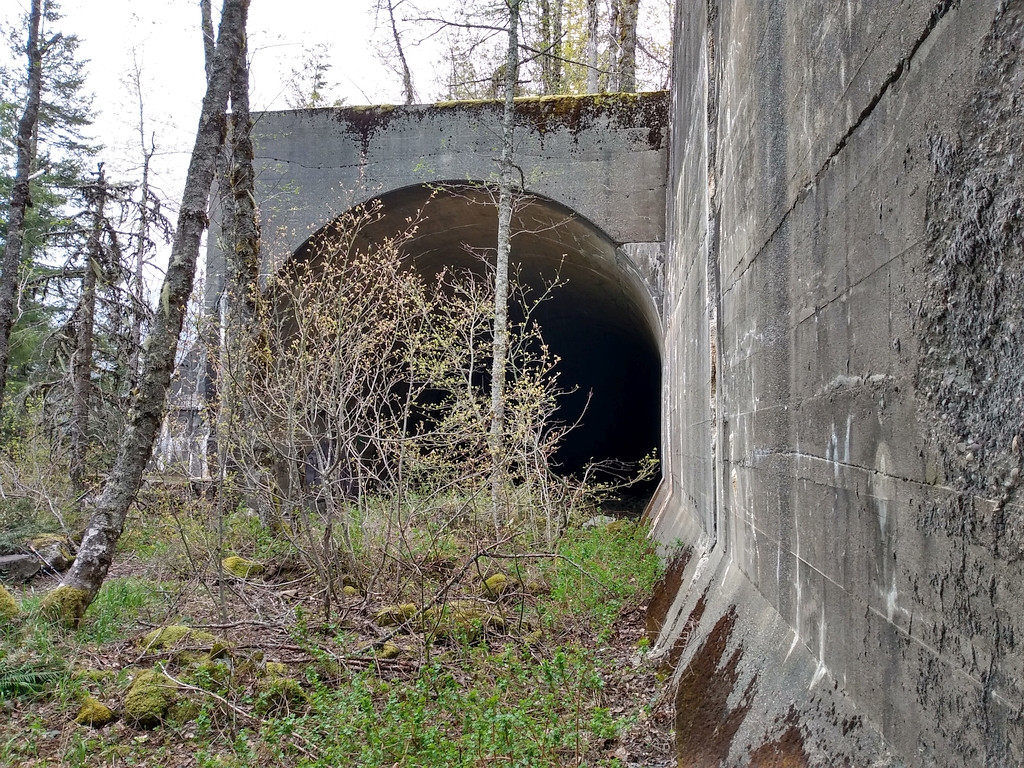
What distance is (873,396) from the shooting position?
1.81 metres

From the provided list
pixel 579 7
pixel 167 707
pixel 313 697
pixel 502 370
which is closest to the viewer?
pixel 313 697

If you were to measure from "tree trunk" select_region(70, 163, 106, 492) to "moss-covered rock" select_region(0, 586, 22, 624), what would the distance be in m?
5.72

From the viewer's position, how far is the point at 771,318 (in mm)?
2975

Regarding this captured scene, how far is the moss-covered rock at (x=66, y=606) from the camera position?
18.7ft

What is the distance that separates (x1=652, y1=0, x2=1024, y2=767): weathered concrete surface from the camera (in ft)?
4.11

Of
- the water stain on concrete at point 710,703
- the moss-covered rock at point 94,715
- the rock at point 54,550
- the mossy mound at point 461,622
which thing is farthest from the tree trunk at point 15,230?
the water stain on concrete at point 710,703

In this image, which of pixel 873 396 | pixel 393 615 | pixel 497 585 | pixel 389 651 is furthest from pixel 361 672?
pixel 873 396

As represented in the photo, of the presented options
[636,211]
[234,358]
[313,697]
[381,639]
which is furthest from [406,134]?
[313,697]

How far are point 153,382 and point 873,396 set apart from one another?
238 inches

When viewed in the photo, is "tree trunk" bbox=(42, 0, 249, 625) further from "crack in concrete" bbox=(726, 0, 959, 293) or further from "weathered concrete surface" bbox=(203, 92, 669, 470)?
"crack in concrete" bbox=(726, 0, 959, 293)

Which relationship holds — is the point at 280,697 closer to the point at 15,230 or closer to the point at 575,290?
the point at 15,230

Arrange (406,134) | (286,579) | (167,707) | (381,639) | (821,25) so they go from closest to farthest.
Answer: (821,25) → (167,707) → (381,639) → (286,579) → (406,134)

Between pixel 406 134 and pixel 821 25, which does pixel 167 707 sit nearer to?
pixel 821 25

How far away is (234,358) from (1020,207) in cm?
634
